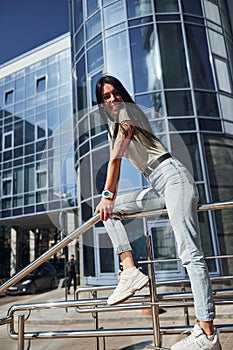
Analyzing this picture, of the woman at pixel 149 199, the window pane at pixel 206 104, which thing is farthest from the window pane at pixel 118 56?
the woman at pixel 149 199

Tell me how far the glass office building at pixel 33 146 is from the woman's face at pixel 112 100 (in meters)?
15.4

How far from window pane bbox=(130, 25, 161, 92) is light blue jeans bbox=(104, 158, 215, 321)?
916cm

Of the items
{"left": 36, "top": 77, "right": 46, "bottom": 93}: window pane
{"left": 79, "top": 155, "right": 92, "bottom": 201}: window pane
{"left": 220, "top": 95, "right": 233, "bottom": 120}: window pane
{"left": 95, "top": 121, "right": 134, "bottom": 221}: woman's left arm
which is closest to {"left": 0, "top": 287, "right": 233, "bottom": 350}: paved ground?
{"left": 95, "top": 121, "right": 134, "bottom": 221}: woman's left arm

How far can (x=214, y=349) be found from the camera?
60.8 inches

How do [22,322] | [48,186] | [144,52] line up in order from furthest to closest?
[48,186] → [144,52] → [22,322]

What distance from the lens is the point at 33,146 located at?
21.5 m

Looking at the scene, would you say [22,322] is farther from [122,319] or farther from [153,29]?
[153,29]

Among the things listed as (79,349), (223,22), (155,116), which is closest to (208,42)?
(223,22)

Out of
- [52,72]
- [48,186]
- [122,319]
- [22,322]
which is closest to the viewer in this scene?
[22,322]

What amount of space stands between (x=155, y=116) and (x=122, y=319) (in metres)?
6.44

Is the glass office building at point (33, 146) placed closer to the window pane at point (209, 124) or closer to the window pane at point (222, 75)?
the window pane at point (209, 124)

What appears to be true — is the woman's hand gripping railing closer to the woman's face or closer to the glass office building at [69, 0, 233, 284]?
the woman's face

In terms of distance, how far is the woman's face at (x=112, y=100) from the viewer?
201 cm

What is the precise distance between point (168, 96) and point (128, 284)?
30.6 feet
